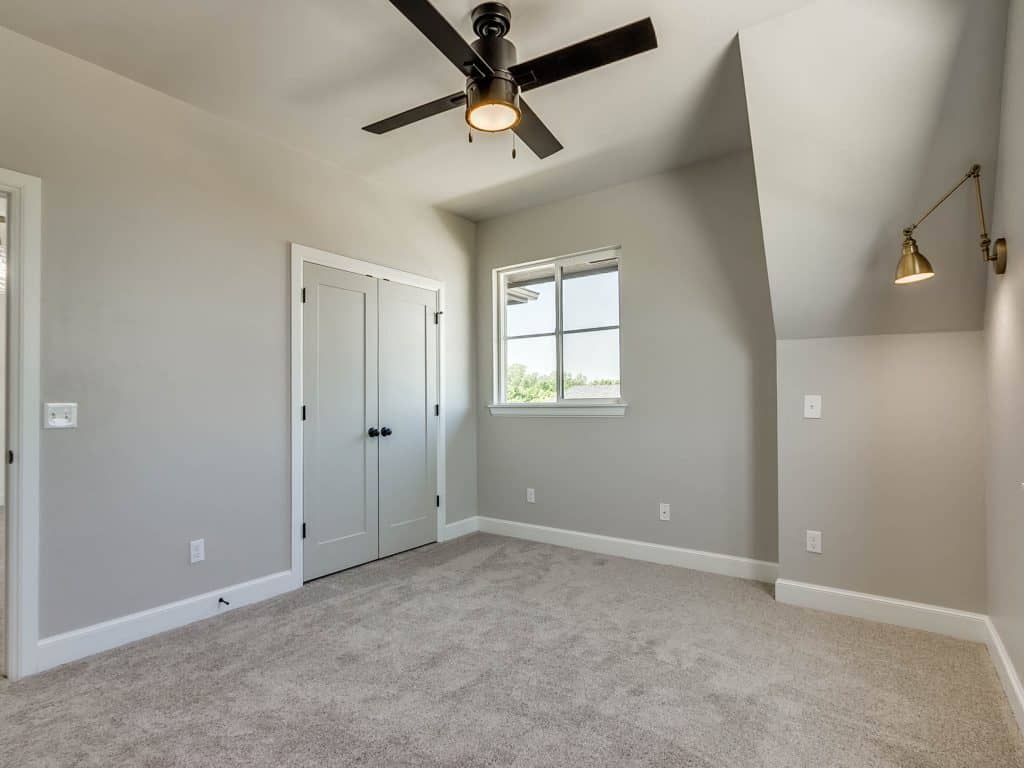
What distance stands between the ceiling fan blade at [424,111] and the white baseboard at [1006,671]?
2.96 m

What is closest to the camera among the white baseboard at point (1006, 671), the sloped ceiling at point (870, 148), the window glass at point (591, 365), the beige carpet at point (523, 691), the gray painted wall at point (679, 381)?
the beige carpet at point (523, 691)

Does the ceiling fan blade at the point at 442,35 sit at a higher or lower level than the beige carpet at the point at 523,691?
higher

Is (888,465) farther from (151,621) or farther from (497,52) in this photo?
(151,621)

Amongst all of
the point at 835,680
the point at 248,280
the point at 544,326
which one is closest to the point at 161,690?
the point at 248,280

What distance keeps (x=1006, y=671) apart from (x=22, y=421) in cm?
407

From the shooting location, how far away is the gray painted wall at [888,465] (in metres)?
2.62

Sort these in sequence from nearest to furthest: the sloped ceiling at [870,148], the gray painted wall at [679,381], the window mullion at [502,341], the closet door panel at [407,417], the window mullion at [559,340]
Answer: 1. the sloped ceiling at [870,148]
2. the gray painted wall at [679,381]
3. the closet door panel at [407,417]
4. the window mullion at [559,340]
5. the window mullion at [502,341]

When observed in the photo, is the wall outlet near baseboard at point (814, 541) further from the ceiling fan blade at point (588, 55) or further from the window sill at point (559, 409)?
the ceiling fan blade at point (588, 55)

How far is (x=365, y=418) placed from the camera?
149 inches

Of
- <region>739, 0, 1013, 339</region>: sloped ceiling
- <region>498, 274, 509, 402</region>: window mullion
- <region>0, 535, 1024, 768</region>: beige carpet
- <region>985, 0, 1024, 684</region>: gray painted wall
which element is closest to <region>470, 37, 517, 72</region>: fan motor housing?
<region>739, 0, 1013, 339</region>: sloped ceiling

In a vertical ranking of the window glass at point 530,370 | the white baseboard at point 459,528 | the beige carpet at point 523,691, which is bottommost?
the beige carpet at point 523,691

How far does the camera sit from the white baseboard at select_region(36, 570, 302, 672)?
2.37 m

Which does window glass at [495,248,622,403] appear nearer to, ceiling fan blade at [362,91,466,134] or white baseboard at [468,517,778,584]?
white baseboard at [468,517,778,584]

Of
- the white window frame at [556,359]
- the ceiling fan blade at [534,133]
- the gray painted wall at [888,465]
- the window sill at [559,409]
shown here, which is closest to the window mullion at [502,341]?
the white window frame at [556,359]
